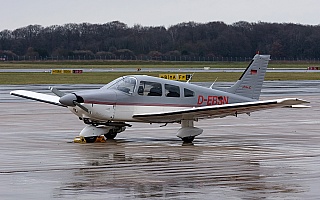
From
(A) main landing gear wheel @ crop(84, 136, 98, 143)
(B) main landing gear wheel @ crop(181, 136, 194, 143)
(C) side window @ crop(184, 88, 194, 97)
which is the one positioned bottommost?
(B) main landing gear wheel @ crop(181, 136, 194, 143)

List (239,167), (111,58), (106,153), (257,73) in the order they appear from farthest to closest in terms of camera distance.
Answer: (111,58)
(257,73)
(106,153)
(239,167)

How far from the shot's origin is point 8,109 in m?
32.9

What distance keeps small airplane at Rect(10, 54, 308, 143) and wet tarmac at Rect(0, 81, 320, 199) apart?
1.86 feet

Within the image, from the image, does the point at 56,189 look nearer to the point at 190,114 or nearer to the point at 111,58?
the point at 190,114

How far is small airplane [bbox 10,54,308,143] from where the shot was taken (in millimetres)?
20266

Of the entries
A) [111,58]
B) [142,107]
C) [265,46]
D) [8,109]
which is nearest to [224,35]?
[265,46]

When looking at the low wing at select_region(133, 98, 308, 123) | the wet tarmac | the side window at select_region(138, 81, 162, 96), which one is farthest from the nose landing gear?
the side window at select_region(138, 81, 162, 96)

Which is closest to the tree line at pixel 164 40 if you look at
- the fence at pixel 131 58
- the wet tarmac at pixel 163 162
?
the fence at pixel 131 58

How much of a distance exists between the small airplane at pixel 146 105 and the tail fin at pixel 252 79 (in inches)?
27.4

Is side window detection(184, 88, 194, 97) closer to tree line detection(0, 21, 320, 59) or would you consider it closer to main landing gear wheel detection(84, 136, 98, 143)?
main landing gear wheel detection(84, 136, 98, 143)

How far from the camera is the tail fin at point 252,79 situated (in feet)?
75.9

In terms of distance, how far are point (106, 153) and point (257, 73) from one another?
6.58 m

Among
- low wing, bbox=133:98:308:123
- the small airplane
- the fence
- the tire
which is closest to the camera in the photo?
low wing, bbox=133:98:308:123

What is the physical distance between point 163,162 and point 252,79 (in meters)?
7.13
